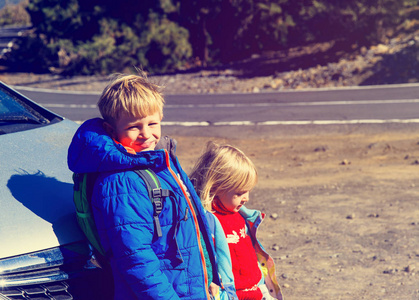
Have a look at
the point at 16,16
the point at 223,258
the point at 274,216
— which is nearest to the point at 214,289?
the point at 223,258

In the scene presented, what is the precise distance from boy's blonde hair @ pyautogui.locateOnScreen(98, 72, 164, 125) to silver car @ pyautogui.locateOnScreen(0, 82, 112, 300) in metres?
0.53

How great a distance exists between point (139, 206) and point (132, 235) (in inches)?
4.8

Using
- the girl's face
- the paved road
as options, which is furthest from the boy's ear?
the paved road

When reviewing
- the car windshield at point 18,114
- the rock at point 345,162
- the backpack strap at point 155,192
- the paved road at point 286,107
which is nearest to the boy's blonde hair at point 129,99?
the backpack strap at point 155,192

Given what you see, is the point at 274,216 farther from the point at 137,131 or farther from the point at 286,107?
the point at 286,107

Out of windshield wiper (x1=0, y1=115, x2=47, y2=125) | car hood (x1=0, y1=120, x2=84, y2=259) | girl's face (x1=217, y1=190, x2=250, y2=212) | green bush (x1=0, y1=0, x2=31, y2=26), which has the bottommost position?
girl's face (x1=217, y1=190, x2=250, y2=212)

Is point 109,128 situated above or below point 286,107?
above

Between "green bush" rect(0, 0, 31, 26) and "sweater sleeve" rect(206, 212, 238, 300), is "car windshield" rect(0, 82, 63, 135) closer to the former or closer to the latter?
"sweater sleeve" rect(206, 212, 238, 300)

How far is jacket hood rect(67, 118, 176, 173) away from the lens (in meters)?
2.50

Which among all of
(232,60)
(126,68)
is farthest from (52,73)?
(232,60)

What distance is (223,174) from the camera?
3.10m

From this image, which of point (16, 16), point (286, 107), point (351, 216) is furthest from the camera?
point (16, 16)

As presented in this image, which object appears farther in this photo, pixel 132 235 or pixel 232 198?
pixel 232 198

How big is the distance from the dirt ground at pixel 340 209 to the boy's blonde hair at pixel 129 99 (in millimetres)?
2382
